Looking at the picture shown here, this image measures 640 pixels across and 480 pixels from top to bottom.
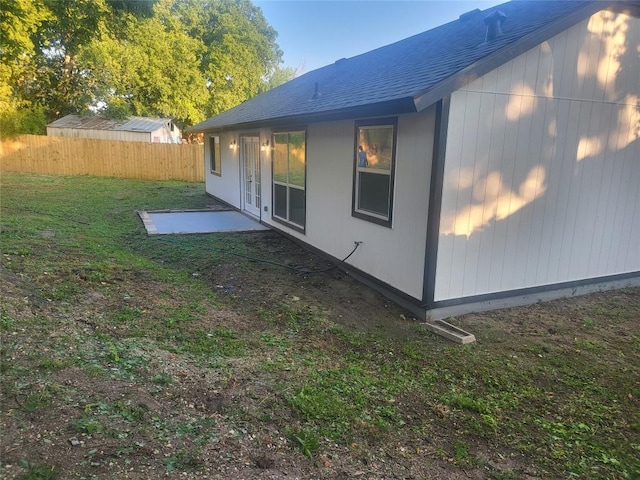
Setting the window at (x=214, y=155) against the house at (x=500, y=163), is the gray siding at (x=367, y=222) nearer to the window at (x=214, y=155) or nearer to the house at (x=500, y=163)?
the house at (x=500, y=163)

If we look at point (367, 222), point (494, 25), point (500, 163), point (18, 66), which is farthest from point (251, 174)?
point (18, 66)

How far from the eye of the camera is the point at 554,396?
3.54m

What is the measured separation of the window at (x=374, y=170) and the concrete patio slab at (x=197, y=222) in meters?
3.94

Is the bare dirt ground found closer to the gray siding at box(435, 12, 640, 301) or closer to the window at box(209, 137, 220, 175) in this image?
the gray siding at box(435, 12, 640, 301)

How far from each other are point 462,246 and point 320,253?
9.96 ft

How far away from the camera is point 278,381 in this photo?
3.45 meters

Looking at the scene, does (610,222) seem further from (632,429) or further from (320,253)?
(320,253)

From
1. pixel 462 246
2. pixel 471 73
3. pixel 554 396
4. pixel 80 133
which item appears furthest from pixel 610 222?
pixel 80 133

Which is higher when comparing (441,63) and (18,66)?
(18,66)

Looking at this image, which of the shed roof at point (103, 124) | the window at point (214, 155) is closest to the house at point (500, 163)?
the window at point (214, 155)

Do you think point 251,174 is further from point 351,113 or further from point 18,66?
point 18,66

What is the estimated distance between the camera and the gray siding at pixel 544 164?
495cm

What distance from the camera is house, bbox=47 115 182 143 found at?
86.6 feet

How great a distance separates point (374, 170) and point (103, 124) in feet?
86.8
